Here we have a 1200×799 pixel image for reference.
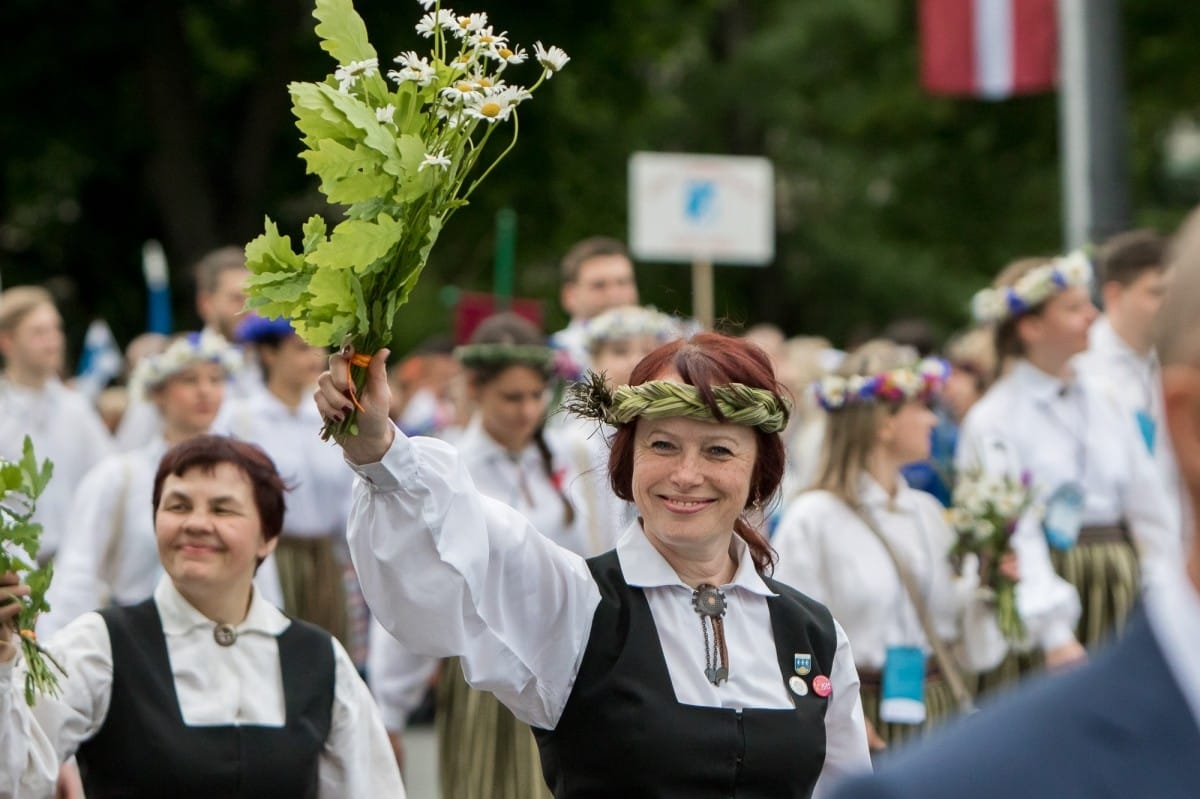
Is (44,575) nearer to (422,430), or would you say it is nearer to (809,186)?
(422,430)

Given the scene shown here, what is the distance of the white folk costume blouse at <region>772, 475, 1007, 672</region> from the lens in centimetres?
680

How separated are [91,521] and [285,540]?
1120 mm

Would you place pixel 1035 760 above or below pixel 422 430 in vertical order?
below

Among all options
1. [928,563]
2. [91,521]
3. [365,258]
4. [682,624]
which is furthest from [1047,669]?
[365,258]

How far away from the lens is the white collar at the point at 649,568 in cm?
420

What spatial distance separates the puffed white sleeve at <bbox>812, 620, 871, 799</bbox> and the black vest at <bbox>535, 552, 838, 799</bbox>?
0.23 meters

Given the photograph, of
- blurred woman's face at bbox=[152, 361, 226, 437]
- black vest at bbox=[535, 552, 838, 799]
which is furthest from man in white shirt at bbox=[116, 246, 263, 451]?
black vest at bbox=[535, 552, 838, 799]

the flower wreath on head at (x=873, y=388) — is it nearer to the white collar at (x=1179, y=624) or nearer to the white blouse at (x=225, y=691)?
the white blouse at (x=225, y=691)

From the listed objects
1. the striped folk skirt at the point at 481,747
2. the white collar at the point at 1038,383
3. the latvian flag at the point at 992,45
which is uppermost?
the latvian flag at the point at 992,45

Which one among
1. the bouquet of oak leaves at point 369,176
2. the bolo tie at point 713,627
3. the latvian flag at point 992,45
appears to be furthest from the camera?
the latvian flag at point 992,45

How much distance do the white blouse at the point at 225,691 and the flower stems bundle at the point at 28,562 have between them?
15 cm

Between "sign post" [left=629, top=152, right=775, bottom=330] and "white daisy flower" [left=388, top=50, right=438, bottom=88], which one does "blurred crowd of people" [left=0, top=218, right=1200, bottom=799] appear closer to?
"white daisy flower" [left=388, top=50, right=438, bottom=88]

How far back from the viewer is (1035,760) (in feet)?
5.88

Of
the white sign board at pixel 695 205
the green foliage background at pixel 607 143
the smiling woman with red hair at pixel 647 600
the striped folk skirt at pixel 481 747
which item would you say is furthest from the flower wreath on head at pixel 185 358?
the green foliage background at pixel 607 143
